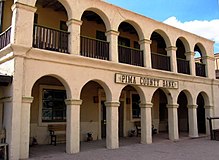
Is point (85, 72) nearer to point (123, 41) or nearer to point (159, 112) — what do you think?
point (123, 41)

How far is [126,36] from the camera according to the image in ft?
52.8

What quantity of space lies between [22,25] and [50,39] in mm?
1489

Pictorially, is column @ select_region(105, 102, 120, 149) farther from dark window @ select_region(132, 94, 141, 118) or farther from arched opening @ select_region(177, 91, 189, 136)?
arched opening @ select_region(177, 91, 189, 136)

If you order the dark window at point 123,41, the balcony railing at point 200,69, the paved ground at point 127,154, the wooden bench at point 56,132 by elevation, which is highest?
the dark window at point 123,41

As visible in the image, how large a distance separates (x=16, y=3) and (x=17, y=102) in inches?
143

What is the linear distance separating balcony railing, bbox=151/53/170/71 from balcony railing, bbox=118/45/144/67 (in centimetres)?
116

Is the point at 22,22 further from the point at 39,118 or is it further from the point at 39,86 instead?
the point at 39,118

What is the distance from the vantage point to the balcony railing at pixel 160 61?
1430cm

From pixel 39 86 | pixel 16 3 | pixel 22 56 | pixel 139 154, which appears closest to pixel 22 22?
pixel 16 3

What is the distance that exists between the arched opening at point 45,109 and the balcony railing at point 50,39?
7.78 feet

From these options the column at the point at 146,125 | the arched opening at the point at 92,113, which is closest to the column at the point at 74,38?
the arched opening at the point at 92,113

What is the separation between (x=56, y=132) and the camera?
41.1 ft

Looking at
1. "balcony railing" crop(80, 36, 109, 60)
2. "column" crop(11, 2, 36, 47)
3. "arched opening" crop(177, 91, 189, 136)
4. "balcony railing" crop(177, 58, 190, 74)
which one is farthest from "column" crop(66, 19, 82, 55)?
"arched opening" crop(177, 91, 189, 136)

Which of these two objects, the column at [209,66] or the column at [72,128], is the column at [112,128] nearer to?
the column at [72,128]
